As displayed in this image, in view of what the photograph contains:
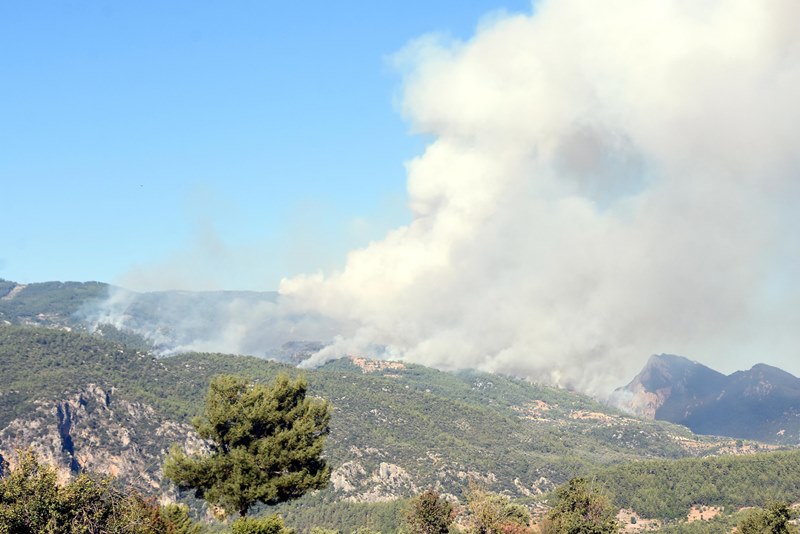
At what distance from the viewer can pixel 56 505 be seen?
60.3 metres

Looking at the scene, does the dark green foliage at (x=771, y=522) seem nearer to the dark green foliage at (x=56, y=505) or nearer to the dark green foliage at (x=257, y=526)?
the dark green foliage at (x=257, y=526)

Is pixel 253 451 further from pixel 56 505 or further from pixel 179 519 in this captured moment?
pixel 56 505

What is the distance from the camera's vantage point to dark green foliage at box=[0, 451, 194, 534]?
58906mm

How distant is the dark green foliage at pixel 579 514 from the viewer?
12450 cm

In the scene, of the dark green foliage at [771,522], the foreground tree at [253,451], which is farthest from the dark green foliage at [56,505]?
the dark green foliage at [771,522]

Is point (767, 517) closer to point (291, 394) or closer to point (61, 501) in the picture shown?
point (291, 394)

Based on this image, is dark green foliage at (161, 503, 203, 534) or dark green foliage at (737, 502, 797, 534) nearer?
dark green foliage at (161, 503, 203, 534)

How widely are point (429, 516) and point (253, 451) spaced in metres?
78.5

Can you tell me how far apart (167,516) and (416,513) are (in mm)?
78515

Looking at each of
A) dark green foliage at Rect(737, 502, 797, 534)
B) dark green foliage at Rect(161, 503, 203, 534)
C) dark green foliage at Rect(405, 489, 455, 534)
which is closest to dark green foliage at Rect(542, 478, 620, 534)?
dark green foliage at Rect(405, 489, 455, 534)

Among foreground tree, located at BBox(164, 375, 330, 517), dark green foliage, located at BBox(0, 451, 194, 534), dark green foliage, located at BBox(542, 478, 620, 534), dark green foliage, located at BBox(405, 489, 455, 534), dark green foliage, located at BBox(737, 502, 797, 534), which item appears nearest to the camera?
dark green foliage, located at BBox(0, 451, 194, 534)

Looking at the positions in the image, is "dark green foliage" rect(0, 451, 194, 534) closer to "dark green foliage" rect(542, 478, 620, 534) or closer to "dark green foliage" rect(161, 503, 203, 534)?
"dark green foliage" rect(161, 503, 203, 534)

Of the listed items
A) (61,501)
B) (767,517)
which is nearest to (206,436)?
(61,501)

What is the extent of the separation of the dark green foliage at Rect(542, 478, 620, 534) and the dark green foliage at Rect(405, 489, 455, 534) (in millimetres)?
19172
